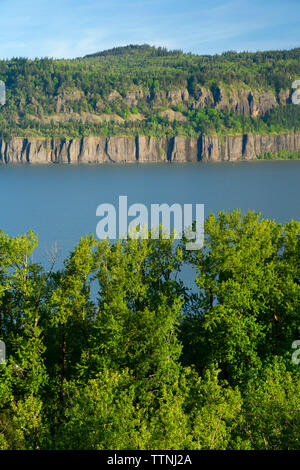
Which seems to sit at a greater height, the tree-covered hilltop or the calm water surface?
the calm water surface

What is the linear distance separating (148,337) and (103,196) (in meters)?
100

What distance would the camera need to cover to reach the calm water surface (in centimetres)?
8238

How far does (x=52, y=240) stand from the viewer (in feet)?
229

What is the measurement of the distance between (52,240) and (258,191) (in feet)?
224

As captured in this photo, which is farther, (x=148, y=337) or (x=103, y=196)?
(x=103, y=196)

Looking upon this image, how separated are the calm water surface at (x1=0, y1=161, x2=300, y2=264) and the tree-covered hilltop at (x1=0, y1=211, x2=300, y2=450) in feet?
109

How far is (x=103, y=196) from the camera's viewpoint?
12044 cm

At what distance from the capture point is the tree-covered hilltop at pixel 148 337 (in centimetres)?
1795

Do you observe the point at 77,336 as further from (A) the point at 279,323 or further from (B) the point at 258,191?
(B) the point at 258,191

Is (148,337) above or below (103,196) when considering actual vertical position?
below

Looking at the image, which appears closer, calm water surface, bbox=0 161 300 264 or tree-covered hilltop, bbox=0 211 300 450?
tree-covered hilltop, bbox=0 211 300 450

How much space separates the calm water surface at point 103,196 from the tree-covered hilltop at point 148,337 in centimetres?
3317
